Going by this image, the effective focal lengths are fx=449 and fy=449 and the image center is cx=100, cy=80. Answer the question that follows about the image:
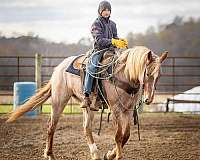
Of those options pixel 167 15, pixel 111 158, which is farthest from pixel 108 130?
pixel 167 15

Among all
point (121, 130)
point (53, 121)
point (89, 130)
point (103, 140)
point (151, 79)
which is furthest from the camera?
point (103, 140)

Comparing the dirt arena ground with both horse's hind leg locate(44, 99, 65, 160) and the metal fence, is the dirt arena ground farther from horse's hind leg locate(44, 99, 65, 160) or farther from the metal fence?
the metal fence

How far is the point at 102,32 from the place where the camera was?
16.0 feet

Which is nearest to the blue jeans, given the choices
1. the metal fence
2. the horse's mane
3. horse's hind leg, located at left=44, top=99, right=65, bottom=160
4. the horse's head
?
the horse's mane

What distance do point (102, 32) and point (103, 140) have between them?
7.60 feet

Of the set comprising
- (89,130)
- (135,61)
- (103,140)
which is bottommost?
(103,140)

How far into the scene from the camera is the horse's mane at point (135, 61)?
13.7 ft

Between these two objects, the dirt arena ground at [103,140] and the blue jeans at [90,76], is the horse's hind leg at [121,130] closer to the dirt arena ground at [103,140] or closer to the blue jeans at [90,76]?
the blue jeans at [90,76]

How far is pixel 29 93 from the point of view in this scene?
9.74m

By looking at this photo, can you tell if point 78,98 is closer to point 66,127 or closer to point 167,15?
point 66,127

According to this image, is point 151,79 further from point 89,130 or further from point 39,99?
point 39,99

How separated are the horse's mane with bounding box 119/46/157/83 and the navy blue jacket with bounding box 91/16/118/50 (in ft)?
0.95

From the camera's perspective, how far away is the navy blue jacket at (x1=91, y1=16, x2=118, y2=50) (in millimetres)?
4801

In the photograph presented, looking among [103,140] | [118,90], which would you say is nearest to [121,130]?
[118,90]
